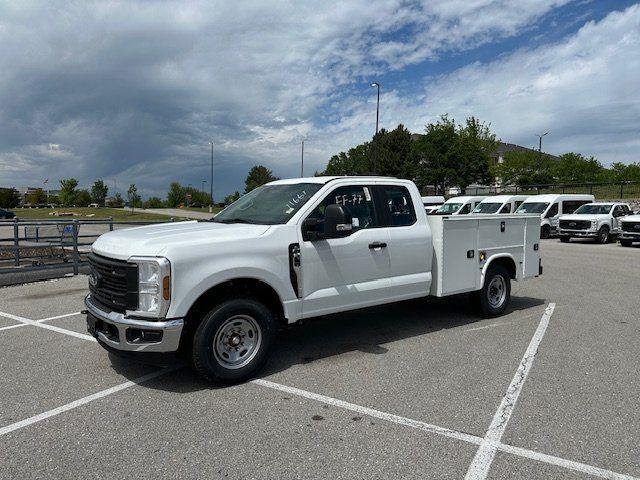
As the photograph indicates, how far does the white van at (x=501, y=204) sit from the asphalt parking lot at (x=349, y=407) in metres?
20.0

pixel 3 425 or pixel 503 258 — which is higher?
pixel 503 258

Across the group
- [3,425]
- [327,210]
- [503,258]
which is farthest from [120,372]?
[503,258]

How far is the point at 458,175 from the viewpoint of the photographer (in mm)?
48625

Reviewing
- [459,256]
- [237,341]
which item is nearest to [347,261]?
[237,341]

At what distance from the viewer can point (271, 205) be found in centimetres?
537

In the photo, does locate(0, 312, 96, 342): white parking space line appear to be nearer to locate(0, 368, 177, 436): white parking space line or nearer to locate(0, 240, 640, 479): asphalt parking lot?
locate(0, 240, 640, 479): asphalt parking lot

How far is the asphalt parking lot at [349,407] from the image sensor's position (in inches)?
124

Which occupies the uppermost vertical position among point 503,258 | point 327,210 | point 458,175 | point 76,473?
point 458,175

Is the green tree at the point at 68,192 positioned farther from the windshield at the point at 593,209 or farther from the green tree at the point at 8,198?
the windshield at the point at 593,209

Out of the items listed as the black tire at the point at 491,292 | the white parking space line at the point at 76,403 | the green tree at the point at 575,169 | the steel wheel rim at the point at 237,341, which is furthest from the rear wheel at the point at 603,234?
the green tree at the point at 575,169

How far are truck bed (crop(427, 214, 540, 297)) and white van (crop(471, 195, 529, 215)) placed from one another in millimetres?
19068

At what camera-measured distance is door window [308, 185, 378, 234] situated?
5.29 m

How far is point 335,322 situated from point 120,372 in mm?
2932

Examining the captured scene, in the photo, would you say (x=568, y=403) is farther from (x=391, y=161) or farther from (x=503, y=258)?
(x=391, y=161)
